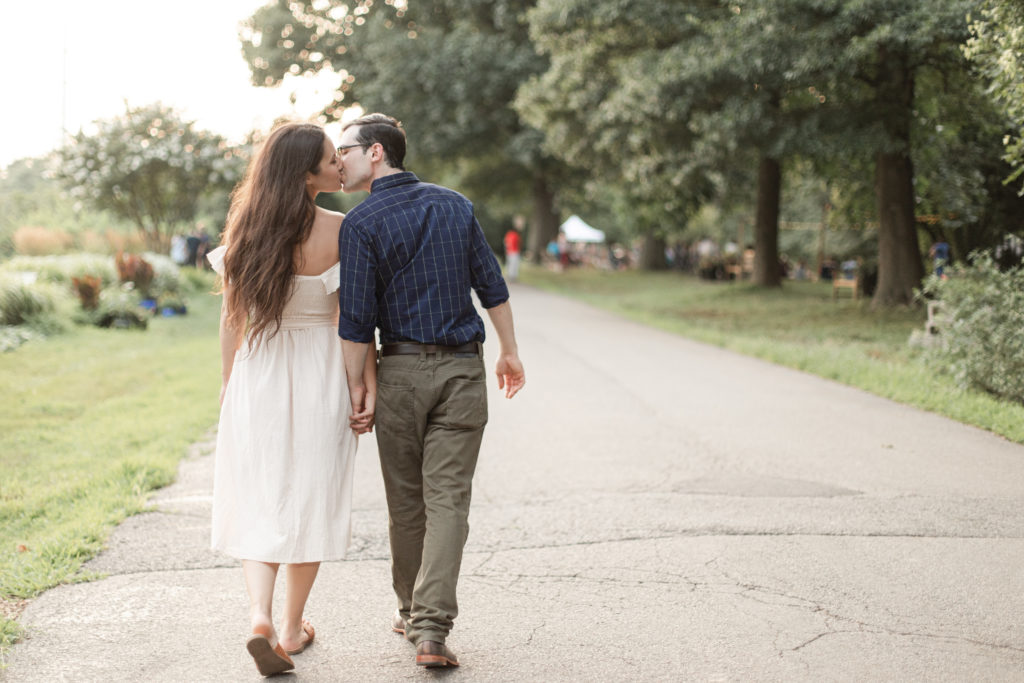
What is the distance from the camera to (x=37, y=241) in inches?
846

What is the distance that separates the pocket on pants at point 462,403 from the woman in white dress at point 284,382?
1.03 ft

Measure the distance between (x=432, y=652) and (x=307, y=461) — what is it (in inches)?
32.9

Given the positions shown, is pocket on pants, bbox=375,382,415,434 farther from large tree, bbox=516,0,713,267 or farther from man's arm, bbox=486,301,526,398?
large tree, bbox=516,0,713,267

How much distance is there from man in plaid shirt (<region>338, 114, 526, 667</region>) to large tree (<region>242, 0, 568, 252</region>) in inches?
1070

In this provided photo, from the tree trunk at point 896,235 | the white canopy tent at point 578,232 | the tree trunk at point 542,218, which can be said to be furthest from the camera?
the white canopy tent at point 578,232

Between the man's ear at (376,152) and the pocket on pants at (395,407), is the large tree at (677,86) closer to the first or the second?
the man's ear at (376,152)

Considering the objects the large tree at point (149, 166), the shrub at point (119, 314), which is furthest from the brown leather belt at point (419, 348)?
the large tree at point (149, 166)

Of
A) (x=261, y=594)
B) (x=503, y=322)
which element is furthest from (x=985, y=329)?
(x=261, y=594)

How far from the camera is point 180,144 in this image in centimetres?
2655

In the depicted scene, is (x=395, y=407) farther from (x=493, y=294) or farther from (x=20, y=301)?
(x=20, y=301)

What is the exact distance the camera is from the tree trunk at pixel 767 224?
24688 mm

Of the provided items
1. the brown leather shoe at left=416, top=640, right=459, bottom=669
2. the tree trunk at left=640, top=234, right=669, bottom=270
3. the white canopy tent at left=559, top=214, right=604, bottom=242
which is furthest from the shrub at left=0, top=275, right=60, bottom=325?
the white canopy tent at left=559, top=214, right=604, bottom=242

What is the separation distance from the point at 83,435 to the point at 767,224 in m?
20.0

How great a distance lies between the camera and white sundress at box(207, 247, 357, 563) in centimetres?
365
